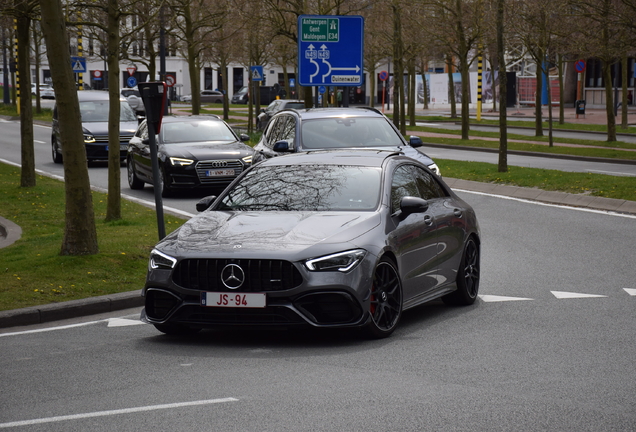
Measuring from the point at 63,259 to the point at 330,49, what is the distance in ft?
49.9

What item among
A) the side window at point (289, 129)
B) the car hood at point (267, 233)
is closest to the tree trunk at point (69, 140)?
the car hood at point (267, 233)

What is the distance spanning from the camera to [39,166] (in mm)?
27250

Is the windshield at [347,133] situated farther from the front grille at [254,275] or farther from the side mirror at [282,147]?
the front grille at [254,275]

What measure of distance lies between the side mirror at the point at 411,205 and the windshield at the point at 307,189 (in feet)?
0.75

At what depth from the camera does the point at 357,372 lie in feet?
21.4

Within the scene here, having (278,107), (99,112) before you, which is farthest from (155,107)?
(278,107)

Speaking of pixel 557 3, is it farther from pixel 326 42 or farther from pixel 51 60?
pixel 51 60

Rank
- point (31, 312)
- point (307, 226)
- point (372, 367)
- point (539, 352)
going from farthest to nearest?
point (31, 312)
point (307, 226)
point (539, 352)
point (372, 367)

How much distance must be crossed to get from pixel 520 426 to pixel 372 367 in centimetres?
158

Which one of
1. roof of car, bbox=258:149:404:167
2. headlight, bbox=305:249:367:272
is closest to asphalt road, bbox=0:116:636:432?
headlight, bbox=305:249:367:272

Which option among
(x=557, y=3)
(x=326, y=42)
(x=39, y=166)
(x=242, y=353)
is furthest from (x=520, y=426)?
(x=557, y=3)

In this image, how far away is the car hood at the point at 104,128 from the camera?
89.2ft

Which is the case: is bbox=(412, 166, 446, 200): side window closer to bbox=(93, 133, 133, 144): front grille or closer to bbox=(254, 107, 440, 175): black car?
bbox=(254, 107, 440, 175): black car

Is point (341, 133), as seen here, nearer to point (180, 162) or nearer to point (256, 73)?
point (180, 162)
